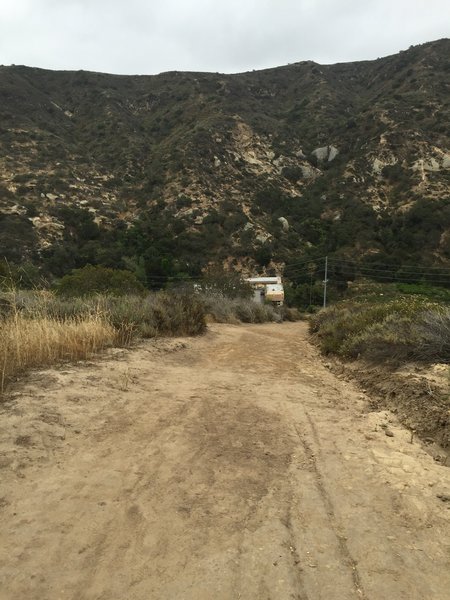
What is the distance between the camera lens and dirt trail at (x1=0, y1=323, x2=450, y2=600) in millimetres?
2559

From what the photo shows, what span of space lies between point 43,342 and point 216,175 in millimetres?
42025

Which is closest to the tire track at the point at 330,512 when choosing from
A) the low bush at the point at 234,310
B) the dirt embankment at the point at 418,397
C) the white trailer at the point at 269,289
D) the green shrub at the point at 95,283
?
the dirt embankment at the point at 418,397

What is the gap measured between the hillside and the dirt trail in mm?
27797

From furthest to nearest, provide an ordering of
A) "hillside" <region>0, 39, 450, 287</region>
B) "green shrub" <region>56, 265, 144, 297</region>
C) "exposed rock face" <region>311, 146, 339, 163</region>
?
1. "exposed rock face" <region>311, 146, 339, 163</region>
2. "hillside" <region>0, 39, 450, 287</region>
3. "green shrub" <region>56, 265, 144, 297</region>

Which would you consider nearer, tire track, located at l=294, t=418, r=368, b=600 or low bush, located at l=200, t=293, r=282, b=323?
tire track, located at l=294, t=418, r=368, b=600

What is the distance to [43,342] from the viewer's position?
6.92 m

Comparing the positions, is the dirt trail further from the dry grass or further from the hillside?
the hillside

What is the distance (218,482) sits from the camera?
145 inches

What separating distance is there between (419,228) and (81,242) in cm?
2926

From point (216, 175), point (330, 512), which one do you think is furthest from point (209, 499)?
point (216, 175)

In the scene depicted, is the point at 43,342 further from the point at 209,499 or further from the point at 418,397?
the point at 418,397

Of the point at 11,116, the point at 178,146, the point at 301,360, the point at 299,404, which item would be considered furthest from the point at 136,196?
the point at 299,404

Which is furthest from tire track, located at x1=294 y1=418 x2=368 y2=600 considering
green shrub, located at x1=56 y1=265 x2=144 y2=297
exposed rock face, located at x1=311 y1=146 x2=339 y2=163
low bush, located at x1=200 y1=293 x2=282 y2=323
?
exposed rock face, located at x1=311 y1=146 x2=339 y2=163

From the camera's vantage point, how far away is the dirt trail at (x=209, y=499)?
2.56 meters
